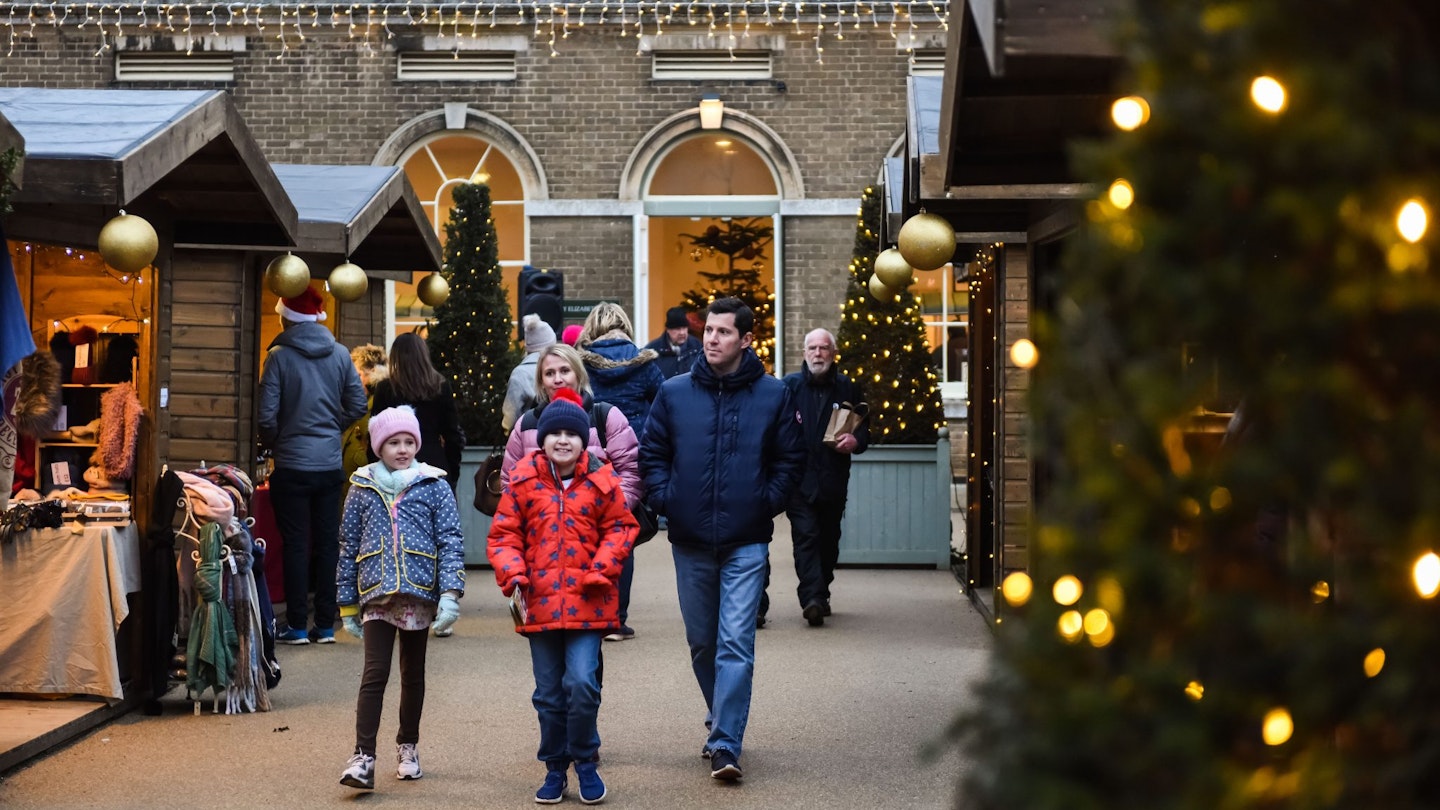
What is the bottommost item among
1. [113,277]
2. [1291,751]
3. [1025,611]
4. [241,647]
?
[241,647]

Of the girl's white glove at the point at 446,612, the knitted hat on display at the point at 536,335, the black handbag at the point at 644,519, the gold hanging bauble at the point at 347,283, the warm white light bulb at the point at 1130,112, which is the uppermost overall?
the gold hanging bauble at the point at 347,283

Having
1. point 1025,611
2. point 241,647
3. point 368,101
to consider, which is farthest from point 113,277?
point 368,101

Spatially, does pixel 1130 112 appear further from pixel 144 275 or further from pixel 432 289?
pixel 432 289

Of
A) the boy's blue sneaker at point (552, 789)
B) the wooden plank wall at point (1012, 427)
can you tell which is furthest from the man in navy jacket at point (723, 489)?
the wooden plank wall at point (1012, 427)

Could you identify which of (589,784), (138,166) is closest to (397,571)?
(589,784)

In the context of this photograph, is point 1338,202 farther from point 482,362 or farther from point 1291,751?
point 482,362

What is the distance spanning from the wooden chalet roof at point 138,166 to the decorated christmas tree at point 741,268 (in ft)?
39.7

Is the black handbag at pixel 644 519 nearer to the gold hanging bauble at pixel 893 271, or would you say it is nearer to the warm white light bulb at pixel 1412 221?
the gold hanging bauble at pixel 893 271

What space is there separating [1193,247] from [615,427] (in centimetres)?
557

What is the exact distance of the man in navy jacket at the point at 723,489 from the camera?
6559 mm

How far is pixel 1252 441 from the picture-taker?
Result: 1.92 metres

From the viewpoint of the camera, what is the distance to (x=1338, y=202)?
182 cm

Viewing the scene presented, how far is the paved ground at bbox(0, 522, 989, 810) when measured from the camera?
20.7 feet

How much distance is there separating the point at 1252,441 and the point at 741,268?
19892 millimetres
